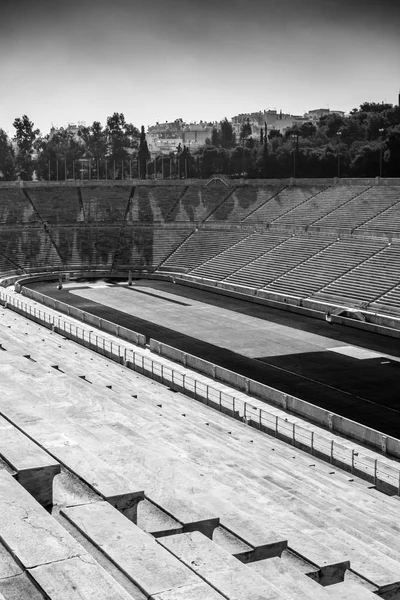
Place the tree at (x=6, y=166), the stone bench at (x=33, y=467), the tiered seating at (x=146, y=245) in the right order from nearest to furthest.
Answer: the stone bench at (x=33, y=467)
the tiered seating at (x=146, y=245)
the tree at (x=6, y=166)

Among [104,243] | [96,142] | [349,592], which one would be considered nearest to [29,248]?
[104,243]

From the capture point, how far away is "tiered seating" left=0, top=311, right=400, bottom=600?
14.0 meters

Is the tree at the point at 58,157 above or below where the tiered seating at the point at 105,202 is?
above

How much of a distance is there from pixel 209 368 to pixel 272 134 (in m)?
104

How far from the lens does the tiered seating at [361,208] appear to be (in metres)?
65.9

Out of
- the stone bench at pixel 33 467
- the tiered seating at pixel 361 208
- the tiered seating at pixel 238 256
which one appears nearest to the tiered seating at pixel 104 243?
the tiered seating at pixel 238 256

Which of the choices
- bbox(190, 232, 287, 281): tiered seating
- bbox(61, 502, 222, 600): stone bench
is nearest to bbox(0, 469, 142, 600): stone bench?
bbox(61, 502, 222, 600): stone bench

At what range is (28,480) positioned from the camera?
18234mm

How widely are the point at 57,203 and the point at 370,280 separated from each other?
3825 cm

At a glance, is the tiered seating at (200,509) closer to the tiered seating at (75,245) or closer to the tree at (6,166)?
the tiered seating at (75,245)

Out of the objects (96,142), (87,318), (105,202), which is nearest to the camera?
(87,318)

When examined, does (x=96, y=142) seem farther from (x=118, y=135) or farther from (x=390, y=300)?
(x=390, y=300)

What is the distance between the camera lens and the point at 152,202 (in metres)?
83.4

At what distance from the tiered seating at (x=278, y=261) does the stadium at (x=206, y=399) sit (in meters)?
0.19
